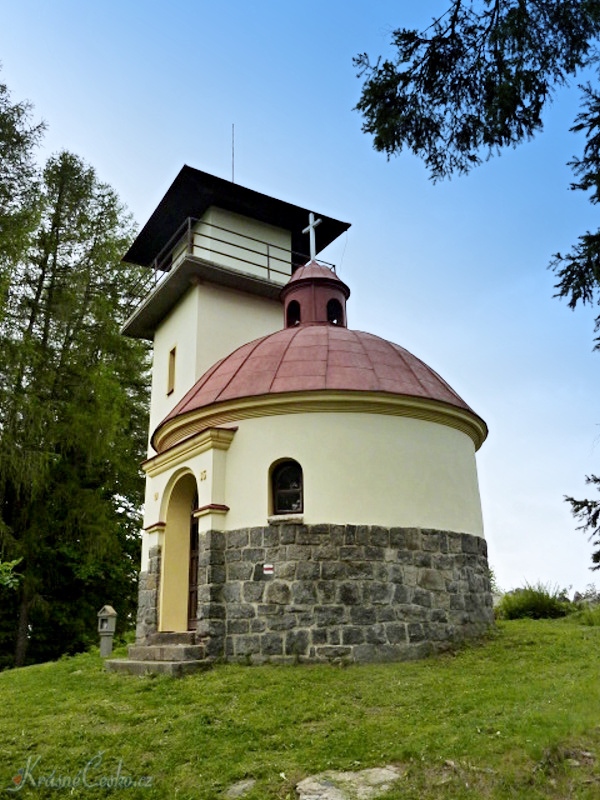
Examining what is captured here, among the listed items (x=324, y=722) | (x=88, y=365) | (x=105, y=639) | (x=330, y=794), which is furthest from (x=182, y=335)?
(x=330, y=794)

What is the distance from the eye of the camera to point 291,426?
10.1 meters

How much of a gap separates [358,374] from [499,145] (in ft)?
17.3

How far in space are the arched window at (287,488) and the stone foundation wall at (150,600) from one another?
2.50 m

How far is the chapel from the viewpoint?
9172mm

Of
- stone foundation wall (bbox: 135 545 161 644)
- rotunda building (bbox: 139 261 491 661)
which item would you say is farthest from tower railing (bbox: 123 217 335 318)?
stone foundation wall (bbox: 135 545 161 644)

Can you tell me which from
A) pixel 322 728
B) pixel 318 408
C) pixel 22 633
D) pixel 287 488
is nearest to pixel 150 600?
pixel 287 488

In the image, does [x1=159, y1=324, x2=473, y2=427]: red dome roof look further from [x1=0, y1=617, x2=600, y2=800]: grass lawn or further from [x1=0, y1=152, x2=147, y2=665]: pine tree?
[x1=0, y1=152, x2=147, y2=665]: pine tree

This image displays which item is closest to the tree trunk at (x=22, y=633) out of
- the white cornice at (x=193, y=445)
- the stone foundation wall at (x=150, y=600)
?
the stone foundation wall at (x=150, y=600)

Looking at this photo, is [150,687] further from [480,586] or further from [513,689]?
[480,586]

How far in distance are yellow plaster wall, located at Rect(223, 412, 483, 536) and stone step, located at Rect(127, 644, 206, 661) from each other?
1.67 meters

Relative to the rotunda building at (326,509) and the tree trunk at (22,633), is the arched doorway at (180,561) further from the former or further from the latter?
the tree trunk at (22,633)

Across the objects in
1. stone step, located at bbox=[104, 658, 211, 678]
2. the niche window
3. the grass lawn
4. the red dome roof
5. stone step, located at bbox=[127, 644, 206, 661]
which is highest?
the niche window

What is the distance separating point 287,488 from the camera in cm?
1002

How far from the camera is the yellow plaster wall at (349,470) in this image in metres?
9.73
